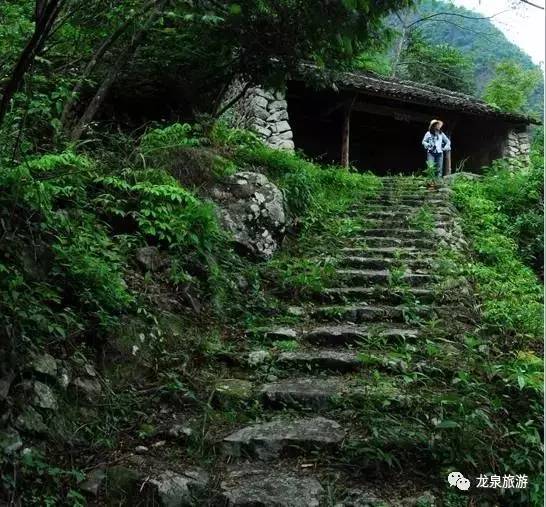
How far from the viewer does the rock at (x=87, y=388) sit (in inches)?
115

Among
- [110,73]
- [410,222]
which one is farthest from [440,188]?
[110,73]

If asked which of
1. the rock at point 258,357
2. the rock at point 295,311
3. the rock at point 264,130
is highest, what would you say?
the rock at point 264,130

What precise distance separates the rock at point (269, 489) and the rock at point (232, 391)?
638 mm

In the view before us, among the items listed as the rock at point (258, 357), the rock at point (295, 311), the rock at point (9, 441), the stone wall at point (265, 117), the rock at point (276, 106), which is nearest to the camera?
the rock at point (9, 441)

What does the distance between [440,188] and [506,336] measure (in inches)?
203

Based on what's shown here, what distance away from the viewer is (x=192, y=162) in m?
5.68

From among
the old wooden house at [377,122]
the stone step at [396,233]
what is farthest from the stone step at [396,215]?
the old wooden house at [377,122]

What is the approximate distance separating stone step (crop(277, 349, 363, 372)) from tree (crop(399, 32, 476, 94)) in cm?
1829

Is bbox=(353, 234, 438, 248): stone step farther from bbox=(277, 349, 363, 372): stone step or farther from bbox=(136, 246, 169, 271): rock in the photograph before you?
bbox=(136, 246, 169, 271): rock

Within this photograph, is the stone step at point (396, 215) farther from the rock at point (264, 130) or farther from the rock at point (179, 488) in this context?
the rock at point (179, 488)

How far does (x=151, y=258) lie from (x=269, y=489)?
2.21m

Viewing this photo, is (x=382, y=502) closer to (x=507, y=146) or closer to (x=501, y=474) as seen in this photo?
(x=501, y=474)

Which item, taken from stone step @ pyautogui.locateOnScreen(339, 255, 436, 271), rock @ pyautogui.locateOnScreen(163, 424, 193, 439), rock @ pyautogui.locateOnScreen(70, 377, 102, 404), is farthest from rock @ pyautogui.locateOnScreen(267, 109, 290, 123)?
rock @ pyautogui.locateOnScreen(163, 424, 193, 439)

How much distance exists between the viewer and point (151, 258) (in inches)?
166
